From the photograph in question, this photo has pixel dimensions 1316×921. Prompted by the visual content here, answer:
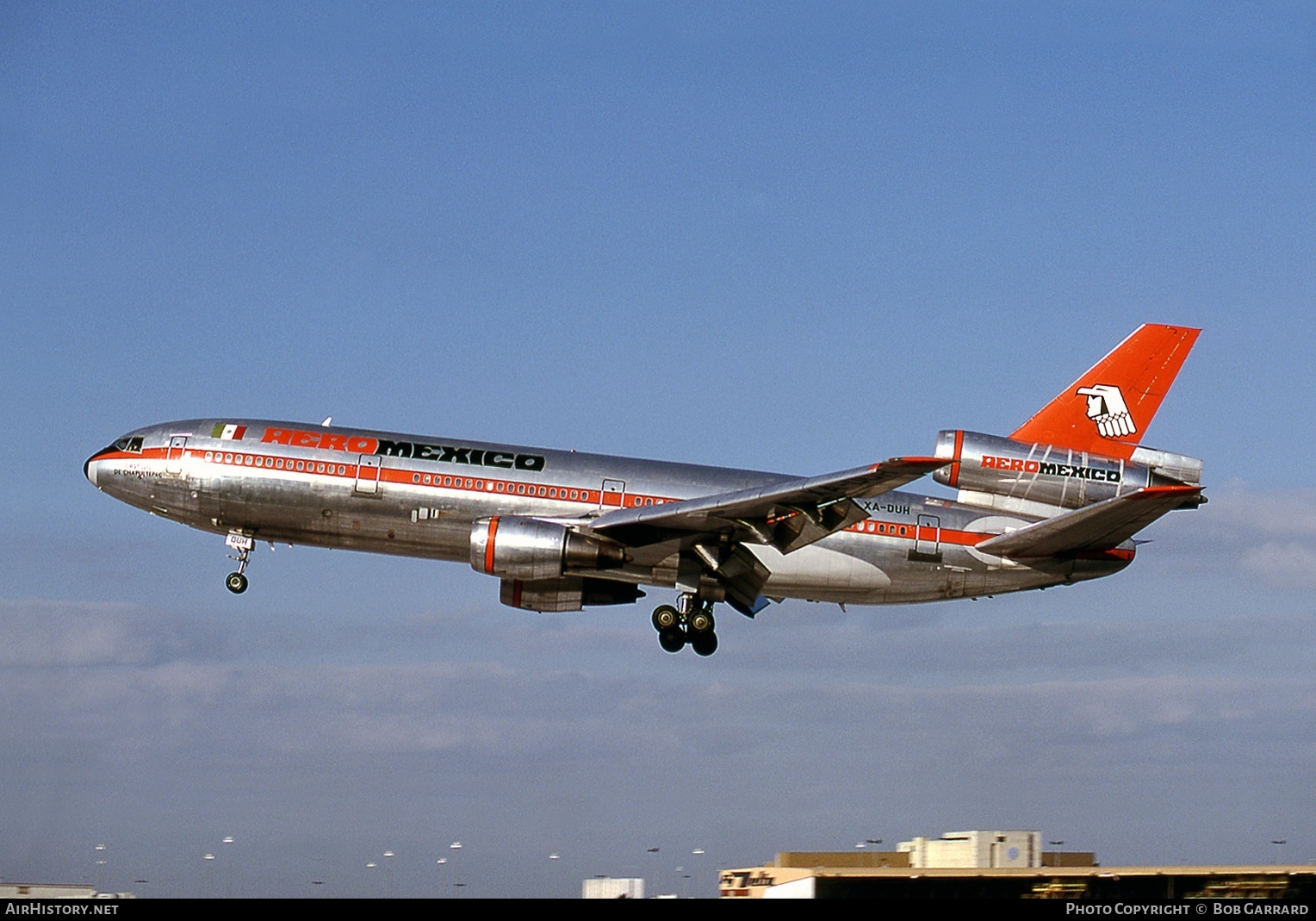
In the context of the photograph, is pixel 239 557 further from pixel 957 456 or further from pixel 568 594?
pixel 957 456

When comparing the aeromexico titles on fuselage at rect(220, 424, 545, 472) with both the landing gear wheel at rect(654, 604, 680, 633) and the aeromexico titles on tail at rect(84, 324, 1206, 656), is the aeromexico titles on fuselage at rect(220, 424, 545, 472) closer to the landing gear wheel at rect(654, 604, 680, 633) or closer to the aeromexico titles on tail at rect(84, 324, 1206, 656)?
the aeromexico titles on tail at rect(84, 324, 1206, 656)

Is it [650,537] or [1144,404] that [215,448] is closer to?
[650,537]

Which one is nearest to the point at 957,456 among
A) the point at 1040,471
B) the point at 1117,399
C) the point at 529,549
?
the point at 1040,471

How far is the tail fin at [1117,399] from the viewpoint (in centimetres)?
4959

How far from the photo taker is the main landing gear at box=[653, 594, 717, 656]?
159 ft

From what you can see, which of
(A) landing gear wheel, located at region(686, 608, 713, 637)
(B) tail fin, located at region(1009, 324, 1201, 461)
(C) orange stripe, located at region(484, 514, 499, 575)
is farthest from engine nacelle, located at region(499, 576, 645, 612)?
(B) tail fin, located at region(1009, 324, 1201, 461)

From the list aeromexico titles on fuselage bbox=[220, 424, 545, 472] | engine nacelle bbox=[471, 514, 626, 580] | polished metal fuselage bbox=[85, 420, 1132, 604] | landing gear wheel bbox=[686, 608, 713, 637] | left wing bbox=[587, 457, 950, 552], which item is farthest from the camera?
landing gear wheel bbox=[686, 608, 713, 637]

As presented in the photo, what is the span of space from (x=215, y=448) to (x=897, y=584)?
20582 millimetres

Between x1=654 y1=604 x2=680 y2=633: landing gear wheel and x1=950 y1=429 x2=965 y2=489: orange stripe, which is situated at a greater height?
x1=950 y1=429 x2=965 y2=489: orange stripe

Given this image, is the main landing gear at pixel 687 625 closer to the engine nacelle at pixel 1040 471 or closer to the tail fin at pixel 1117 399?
the engine nacelle at pixel 1040 471

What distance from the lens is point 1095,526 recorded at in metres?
44.8

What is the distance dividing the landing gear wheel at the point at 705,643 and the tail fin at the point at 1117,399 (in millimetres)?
11083

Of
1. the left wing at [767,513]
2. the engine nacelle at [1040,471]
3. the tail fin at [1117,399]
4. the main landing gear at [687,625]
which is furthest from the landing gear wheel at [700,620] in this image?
the tail fin at [1117,399]

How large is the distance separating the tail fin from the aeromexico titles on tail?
6 cm
